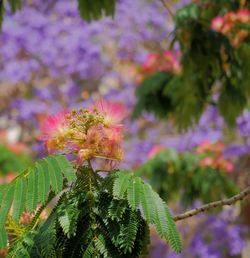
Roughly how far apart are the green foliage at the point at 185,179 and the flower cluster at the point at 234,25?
1769 mm

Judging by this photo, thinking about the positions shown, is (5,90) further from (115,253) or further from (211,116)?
(115,253)

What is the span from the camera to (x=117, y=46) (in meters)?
14.9

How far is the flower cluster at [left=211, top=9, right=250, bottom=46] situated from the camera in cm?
425

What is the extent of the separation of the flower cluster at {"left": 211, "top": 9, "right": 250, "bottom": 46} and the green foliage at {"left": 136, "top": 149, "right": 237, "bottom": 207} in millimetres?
1769

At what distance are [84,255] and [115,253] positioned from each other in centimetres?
8

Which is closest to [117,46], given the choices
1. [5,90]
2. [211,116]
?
[5,90]

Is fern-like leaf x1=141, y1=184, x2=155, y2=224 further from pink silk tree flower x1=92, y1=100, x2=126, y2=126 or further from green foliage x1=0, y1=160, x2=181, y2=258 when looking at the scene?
pink silk tree flower x1=92, y1=100, x2=126, y2=126

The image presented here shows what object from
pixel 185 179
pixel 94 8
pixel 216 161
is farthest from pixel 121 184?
pixel 216 161

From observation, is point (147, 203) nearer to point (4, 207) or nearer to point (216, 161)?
point (4, 207)

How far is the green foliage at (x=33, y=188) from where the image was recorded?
1.88 meters

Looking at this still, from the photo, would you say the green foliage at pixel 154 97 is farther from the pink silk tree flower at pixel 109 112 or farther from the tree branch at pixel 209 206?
the pink silk tree flower at pixel 109 112

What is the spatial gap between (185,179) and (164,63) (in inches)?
44.2

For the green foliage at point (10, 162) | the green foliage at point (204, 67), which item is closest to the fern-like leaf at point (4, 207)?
the green foliage at point (204, 67)

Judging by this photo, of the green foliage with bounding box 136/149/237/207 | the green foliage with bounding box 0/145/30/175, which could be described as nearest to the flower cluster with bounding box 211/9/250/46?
the green foliage with bounding box 136/149/237/207
